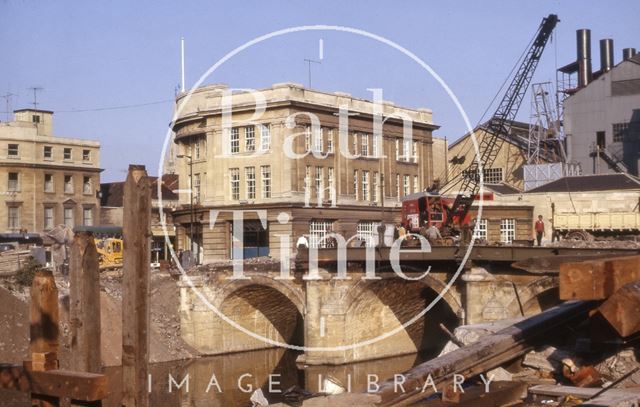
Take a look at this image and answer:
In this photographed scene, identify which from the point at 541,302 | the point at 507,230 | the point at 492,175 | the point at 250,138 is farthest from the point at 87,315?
the point at 492,175

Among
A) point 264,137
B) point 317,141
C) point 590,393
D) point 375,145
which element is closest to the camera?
point 590,393

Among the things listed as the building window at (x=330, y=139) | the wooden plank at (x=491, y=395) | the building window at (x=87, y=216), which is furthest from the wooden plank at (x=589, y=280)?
the building window at (x=87, y=216)

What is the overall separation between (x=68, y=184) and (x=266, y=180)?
17406 mm

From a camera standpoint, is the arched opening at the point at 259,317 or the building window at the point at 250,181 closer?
the arched opening at the point at 259,317

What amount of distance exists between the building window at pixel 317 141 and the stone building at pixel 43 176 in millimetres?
19501

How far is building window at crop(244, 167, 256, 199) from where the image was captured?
194 ft

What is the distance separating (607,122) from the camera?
62.2 metres

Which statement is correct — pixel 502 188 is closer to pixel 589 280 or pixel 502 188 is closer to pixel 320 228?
pixel 320 228

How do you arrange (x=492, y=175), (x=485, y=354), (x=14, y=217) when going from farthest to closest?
(x=492, y=175) < (x=14, y=217) < (x=485, y=354)

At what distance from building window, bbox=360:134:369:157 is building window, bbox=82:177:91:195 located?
21055 millimetres

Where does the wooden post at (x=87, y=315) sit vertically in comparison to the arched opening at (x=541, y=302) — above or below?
above

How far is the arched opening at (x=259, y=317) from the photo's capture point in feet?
151

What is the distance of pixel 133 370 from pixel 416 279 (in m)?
27.2

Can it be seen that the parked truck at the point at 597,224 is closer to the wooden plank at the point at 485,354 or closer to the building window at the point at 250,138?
the building window at the point at 250,138
